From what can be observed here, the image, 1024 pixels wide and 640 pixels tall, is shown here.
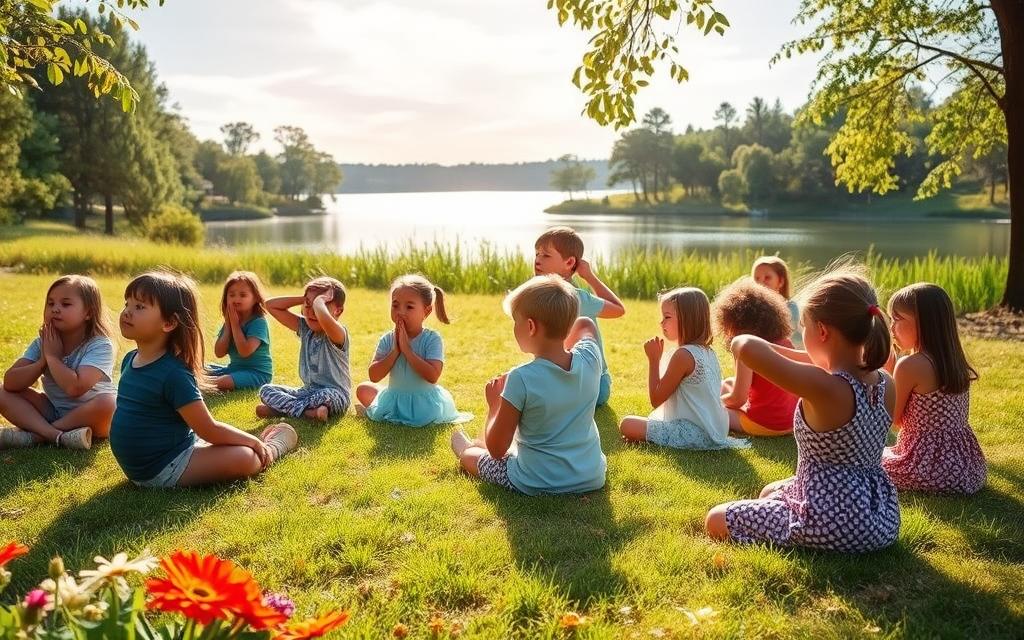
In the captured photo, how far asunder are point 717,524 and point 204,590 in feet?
8.01

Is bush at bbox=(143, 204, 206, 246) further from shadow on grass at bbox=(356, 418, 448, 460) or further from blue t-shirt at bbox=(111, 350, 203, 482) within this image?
blue t-shirt at bbox=(111, 350, 203, 482)

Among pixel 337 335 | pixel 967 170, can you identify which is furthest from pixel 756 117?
pixel 337 335

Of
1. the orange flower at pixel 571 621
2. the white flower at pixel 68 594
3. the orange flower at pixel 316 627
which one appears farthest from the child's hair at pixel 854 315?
the white flower at pixel 68 594

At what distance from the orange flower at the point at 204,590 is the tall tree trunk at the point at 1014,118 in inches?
450

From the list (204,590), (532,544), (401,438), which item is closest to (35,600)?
(204,590)

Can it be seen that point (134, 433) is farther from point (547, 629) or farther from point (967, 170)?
point (967, 170)

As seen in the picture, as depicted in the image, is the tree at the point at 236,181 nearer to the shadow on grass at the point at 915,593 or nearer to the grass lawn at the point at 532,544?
the grass lawn at the point at 532,544

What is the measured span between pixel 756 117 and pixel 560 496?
9295cm

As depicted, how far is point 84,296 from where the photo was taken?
4.66m

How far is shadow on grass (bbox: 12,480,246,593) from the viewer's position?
314 centimetres

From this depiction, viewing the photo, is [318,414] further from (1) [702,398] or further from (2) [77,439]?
(1) [702,398]

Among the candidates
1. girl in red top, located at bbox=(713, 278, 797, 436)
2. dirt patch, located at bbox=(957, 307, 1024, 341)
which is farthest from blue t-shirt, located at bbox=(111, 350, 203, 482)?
dirt patch, located at bbox=(957, 307, 1024, 341)

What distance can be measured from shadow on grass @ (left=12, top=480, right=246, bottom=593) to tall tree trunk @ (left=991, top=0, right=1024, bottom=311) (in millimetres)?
10550

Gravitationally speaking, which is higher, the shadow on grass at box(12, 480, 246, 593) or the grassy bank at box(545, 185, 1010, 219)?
the grassy bank at box(545, 185, 1010, 219)
